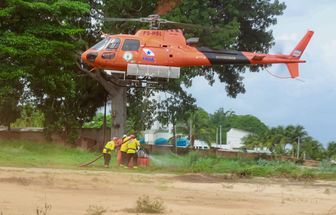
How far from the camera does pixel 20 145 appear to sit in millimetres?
34656

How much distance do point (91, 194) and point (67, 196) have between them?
980 mm

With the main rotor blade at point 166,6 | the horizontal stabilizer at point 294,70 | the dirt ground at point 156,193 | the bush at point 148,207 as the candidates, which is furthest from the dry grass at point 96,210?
the main rotor blade at point 166,6

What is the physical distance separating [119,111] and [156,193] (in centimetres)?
2062

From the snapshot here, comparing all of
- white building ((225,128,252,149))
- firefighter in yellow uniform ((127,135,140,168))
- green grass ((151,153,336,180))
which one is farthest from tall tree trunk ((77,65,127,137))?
white building ((225,128,252,149))

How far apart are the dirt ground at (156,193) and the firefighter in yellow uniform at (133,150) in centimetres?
294

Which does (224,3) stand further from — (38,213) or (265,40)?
(38,213)

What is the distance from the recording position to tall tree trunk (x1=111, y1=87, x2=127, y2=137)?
38059 mm

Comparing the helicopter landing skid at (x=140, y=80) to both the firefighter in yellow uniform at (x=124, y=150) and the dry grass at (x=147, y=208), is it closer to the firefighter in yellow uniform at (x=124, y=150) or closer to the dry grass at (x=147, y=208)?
the firefighter in yellow uniform at (x=124, y=150)

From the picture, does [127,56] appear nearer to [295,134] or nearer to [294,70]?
[294,70]

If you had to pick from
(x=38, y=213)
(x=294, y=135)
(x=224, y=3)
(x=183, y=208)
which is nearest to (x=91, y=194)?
(x=183, y=208)

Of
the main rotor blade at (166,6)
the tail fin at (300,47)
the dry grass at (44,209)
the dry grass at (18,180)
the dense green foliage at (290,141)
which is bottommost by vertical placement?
the dry grass at (44,209)

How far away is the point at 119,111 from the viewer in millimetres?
38531

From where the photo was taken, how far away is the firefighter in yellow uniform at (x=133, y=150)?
2722cm

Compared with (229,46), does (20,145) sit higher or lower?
lower
